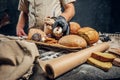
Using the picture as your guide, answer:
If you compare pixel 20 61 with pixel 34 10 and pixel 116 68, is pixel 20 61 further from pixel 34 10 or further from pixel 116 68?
pixel 34 10

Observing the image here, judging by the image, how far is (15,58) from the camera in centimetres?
149

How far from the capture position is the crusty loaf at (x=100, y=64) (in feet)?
5.62

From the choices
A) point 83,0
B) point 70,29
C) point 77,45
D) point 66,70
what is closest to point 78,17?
point 83,0

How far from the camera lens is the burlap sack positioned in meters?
1.41

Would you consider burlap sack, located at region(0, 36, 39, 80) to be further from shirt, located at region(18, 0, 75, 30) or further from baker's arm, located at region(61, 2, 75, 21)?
shirt, located at region(18, 0, 75, 30)

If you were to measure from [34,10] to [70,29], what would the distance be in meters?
1.15

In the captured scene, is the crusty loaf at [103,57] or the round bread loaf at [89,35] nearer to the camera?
the crusty loaf at [103,57]

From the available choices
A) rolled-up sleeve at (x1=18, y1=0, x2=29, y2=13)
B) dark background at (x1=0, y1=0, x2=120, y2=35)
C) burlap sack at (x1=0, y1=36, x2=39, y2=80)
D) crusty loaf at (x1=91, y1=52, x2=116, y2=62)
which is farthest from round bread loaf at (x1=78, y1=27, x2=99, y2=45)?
dark background at (x1=0, y1=0, x2=120, y2=35)

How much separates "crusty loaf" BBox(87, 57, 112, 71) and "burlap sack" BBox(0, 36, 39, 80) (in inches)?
19.9

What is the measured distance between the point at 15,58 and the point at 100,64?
0.69 m

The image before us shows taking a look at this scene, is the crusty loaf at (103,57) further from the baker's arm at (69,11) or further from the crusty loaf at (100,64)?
the baker's arm at (69,11)

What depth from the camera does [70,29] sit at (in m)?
2.41

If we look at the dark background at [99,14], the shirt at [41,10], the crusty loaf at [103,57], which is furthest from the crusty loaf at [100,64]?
the dark background at [99,14]

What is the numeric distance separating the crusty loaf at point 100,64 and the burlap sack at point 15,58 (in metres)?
0.50
